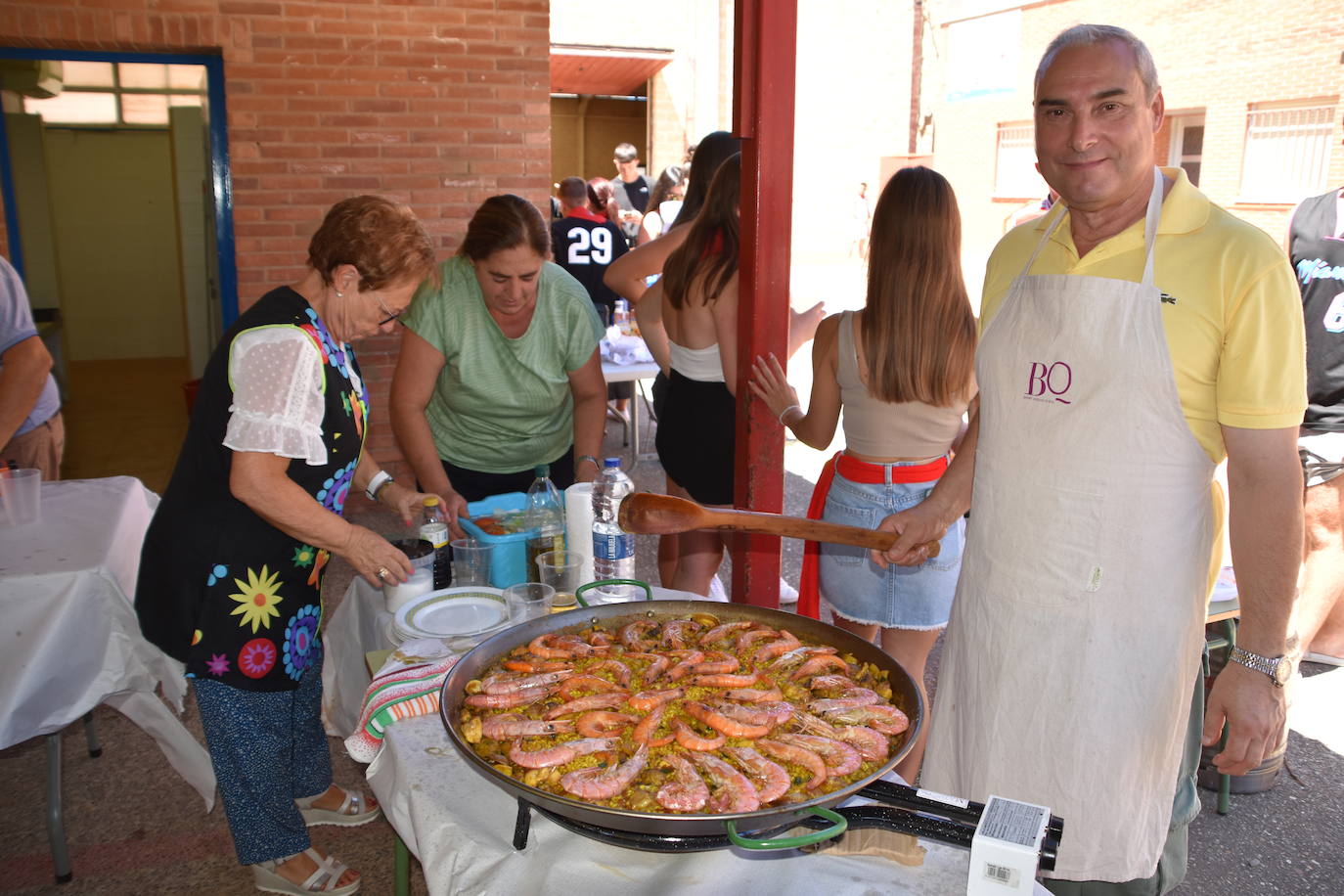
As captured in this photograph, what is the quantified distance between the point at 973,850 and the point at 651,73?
62.5 ft

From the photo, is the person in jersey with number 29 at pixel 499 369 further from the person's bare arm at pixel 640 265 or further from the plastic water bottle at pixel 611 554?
the person's bare arm at pixel 640 265

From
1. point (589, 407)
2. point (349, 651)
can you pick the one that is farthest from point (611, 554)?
point (589, 407)

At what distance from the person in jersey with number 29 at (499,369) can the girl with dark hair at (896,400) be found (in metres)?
0.75

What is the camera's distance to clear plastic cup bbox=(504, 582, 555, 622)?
227cm

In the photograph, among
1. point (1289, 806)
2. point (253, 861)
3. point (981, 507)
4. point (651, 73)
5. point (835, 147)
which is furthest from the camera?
point (835, 147)

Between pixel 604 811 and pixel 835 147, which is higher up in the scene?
pixel 835 147

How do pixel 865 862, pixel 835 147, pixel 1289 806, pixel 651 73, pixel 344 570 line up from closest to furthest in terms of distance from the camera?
pixel 865 862 < pixel 1289 806 < pixel 344 570 < pixel 651 73 < pixel 835 147

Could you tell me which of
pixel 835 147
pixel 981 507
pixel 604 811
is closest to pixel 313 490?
pixel 604 811

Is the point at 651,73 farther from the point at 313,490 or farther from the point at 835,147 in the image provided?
the point at 313,490

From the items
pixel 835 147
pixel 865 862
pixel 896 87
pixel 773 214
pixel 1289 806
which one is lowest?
pixel 1289 806

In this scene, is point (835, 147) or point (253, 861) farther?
point (835, 147)

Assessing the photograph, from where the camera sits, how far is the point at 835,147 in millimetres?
21734

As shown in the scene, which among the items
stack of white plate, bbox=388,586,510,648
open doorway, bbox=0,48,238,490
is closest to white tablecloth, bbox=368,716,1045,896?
stack of white plate, bbox=388,586,510,648

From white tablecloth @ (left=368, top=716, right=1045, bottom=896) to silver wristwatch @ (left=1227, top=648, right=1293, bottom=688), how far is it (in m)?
0.64
